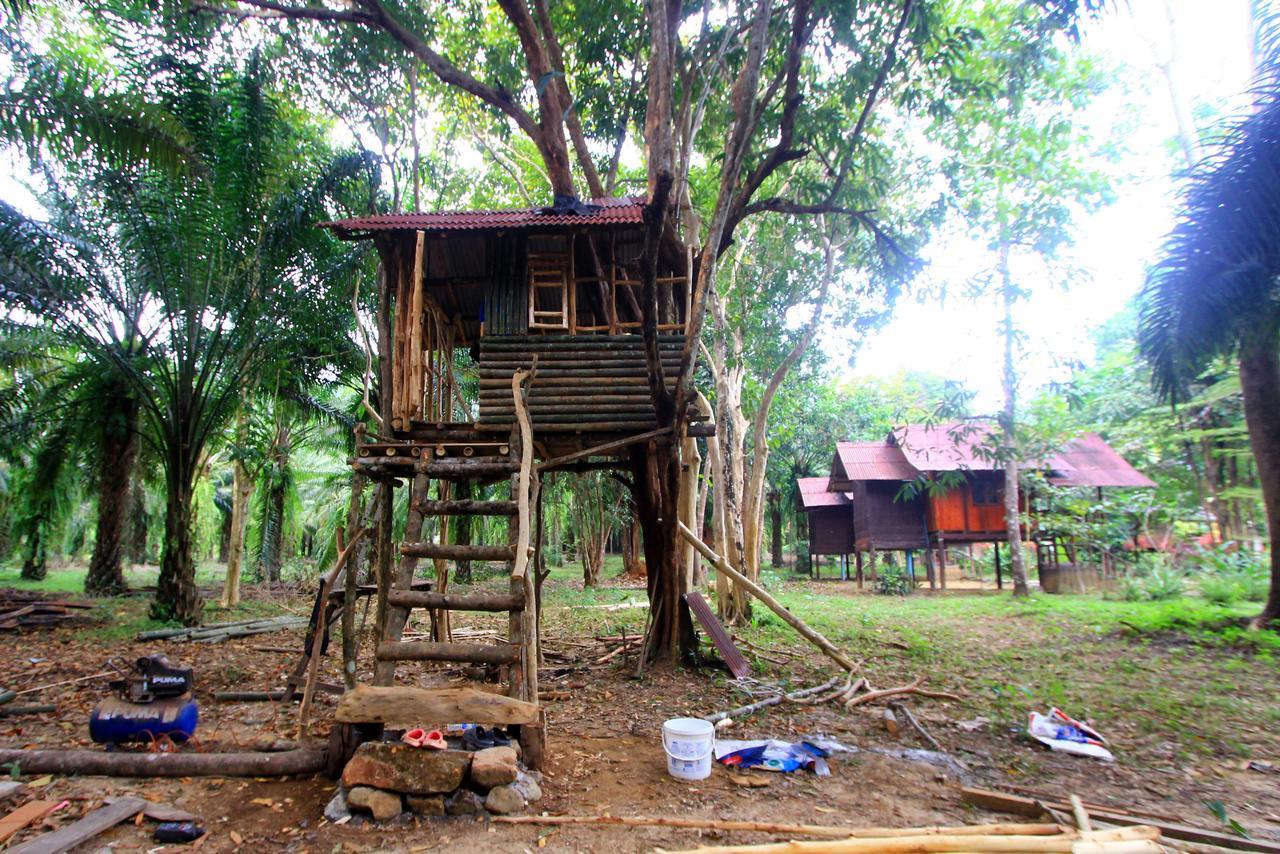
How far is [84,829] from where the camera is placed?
4051mm

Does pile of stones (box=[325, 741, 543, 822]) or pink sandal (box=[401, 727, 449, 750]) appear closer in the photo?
pile of stones (box=[325, 741, 543, 822])

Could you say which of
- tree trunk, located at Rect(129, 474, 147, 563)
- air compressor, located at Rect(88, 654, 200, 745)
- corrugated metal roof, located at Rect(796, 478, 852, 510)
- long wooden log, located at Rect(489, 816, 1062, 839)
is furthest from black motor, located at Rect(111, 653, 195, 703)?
corrugated metal roof, located at Rect(796, 478, 852, 510)

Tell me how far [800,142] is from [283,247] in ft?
28.8

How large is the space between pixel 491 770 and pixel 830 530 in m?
24.1

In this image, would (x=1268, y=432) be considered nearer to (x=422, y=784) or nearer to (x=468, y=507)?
(x=468, y=507)

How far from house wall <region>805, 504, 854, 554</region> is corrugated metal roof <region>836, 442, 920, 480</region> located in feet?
12.1

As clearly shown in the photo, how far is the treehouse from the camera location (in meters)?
5.23

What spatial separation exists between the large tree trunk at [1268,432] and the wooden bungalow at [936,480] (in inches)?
386

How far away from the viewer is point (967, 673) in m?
8.54

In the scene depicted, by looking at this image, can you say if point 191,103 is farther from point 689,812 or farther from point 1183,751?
point 1183,751

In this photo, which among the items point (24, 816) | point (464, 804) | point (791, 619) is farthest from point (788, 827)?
point (24, 816)

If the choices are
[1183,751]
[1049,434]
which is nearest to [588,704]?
[1183,751]

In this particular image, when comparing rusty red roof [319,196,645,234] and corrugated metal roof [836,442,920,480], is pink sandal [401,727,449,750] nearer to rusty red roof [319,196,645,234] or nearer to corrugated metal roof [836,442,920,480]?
rusty red roof [319,196,645,234]

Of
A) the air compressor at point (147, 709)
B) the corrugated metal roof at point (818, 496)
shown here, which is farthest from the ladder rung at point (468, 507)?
the corrugated metal roof at point (818, 496)
